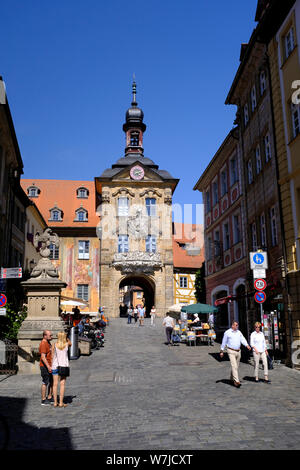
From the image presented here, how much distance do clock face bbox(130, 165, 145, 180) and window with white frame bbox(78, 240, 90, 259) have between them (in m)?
7.99

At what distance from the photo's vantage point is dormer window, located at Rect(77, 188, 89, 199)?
49.2 m

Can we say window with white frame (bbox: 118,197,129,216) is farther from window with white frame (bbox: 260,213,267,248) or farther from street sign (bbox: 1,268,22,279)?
street sign (bbox: 1,268,22,279)

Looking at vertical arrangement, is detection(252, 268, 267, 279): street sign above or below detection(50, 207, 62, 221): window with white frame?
below

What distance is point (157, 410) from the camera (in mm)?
8305

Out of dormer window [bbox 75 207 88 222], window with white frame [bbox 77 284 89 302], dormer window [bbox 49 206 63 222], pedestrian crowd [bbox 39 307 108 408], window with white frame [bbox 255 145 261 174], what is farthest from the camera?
dormer window [bbox 49 206 63 222]

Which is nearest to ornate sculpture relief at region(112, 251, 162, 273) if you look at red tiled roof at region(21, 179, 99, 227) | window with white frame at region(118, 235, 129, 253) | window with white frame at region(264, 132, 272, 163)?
window with white frame at region(118, 235, 129, 253)

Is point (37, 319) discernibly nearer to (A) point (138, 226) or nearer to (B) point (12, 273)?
(B) point (12, 273)

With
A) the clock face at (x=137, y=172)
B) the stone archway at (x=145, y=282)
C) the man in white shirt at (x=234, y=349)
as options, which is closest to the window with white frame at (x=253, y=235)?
the man in white shirt at (x=234, y=349)

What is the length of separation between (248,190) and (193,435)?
1493 centimetres

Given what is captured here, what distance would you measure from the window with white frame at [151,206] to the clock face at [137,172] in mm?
2329

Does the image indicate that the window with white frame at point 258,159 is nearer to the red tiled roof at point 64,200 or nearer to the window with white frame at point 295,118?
the window with white frame at point 295,118

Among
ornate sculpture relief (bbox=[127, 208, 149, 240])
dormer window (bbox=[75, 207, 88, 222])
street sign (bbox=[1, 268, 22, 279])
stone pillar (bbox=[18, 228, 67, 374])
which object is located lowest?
stone pillar (bbox=[18, 228, 67, 374])

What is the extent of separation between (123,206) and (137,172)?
3.85m
